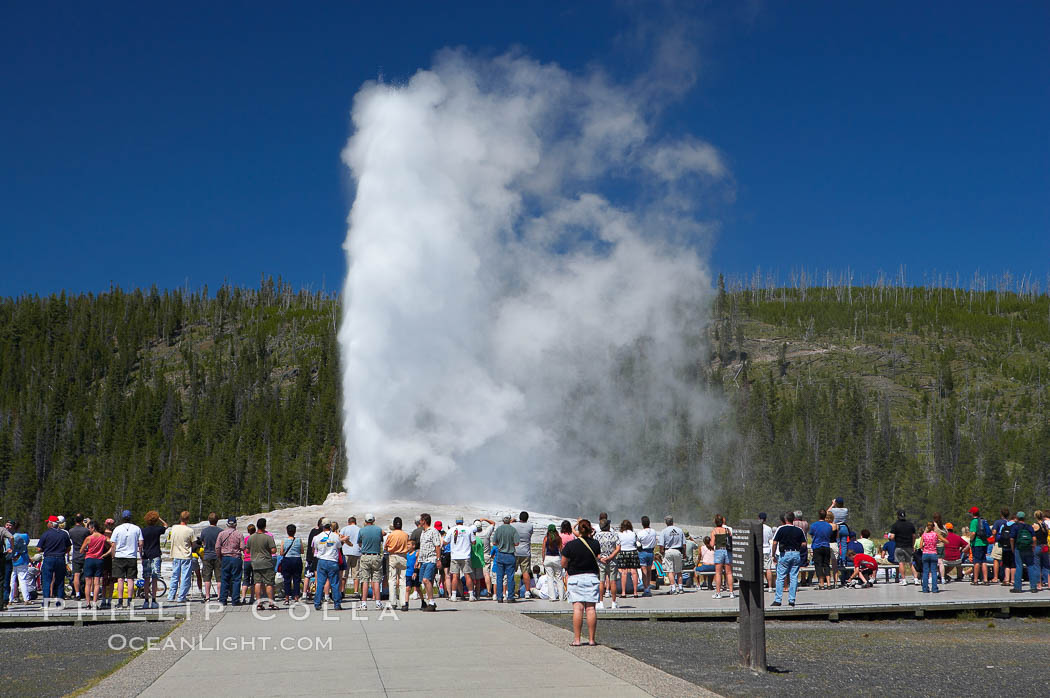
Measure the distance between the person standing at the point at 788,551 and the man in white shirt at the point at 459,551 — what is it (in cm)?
587

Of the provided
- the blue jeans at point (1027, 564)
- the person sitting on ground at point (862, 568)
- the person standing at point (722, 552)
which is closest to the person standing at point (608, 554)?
the person standing at point (722, 552)

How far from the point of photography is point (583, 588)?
40.0ft

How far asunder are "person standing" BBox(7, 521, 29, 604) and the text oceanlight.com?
6281 millimetres

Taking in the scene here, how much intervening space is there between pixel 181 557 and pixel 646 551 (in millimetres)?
9246

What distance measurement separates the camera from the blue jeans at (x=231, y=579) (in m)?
17.7

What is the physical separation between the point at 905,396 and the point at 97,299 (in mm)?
152972

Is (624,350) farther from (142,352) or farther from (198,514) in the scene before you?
(142,352)

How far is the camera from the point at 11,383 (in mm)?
158250

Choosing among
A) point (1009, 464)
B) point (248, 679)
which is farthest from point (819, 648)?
point (1009, 464)

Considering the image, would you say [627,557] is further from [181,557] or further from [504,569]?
[181,557]

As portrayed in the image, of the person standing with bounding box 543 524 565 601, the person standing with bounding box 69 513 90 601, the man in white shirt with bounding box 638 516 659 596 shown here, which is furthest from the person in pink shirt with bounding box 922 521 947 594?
the person standing with bounding box 69 513 90 601

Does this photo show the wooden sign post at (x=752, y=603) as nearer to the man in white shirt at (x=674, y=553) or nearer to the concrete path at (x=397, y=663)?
the concrete path at (x=397, y=663)

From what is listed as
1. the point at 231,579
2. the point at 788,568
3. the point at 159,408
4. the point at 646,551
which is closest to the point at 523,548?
the point at 646,551

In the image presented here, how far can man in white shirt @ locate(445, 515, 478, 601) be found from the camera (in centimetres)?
1900
